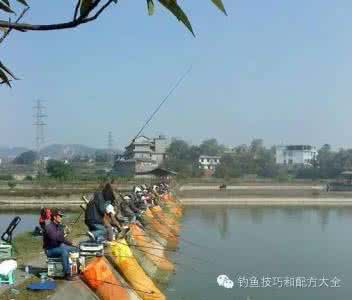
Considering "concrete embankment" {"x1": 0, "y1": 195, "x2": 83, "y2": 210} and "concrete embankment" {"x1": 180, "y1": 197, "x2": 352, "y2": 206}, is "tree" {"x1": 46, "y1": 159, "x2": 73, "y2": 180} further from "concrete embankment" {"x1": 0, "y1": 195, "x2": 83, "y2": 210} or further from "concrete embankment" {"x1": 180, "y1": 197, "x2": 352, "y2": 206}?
"concrete embankment" {"x1": 180, "y1": 197, "x2": 352, "y2": 206}

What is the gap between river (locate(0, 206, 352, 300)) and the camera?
9.99 meters

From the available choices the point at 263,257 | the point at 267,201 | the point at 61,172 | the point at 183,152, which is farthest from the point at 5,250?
the point at 183,152

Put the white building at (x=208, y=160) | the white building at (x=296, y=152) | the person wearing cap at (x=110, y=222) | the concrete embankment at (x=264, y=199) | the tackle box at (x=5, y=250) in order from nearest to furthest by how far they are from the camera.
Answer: the tackle box at (x=5, y=250), the person wearing cap at (x=110, y=222), the concrete embankment at (x=264, y=199), the white building at (x=208, y=160), the white building at (x=296, y=152)

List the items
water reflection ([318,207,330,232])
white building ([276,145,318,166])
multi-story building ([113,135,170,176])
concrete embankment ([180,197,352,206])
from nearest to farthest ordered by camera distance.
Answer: water reflection ([318,207,330,232]) < concrete embankment ([180,197,352,206]) < multi-story building ([113,135,170,176]) < white building ([276,145,318,166])

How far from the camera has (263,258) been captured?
13266 mm

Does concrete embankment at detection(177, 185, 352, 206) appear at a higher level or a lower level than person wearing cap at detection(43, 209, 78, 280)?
lower

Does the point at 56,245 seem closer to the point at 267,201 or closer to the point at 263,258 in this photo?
the point at 263,258

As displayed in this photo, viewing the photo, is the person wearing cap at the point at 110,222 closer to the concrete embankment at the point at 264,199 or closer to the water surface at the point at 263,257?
the water surface at the point at 263,257

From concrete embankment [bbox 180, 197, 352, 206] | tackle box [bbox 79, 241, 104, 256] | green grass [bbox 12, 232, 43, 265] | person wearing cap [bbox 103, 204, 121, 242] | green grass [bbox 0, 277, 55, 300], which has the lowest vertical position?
concrete embankment [bbox 180, 197, 352, 206]

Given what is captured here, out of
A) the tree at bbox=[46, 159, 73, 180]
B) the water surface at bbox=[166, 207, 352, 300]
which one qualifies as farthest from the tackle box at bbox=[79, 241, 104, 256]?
the tree at bbox=[46, 159, 73, 180]

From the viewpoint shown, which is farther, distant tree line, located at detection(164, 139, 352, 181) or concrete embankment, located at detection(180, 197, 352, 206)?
distant tree line, located at detection(164, 139, 352, 181)

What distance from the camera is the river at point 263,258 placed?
9.99m

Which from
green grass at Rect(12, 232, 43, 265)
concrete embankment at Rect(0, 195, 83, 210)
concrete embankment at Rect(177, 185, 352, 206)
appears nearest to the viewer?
green grass at Rect(12, 232, 43, 265)

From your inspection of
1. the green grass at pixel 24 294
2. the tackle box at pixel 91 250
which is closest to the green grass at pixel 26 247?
the tackle box at pixel 91 250
